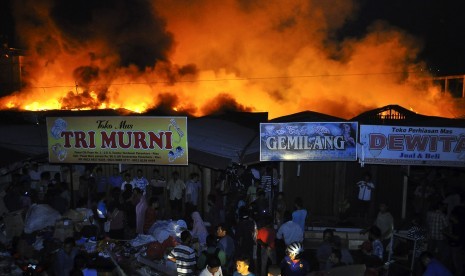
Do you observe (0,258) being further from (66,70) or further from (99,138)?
(66,70)

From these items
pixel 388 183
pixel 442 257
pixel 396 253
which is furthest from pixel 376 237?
pixel 388 183

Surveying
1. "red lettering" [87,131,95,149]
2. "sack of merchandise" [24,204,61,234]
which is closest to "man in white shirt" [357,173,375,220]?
"red lettering" [87,131,95,149]

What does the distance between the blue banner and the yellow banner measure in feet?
7.79

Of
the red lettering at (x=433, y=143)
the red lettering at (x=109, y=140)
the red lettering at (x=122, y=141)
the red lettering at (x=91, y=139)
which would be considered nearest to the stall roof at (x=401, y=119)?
the red lettering at (x=433, y=143)

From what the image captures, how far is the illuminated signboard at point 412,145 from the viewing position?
1099 centimetres

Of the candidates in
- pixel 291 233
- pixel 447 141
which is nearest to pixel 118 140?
pixel 291 233

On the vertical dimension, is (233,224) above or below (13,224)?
above

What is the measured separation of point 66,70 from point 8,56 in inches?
209

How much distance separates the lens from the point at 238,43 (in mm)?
32500

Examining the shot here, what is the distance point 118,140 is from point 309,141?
539 cm

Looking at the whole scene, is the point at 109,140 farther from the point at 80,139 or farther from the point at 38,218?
the point at 38,218

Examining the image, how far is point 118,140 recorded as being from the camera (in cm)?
1165

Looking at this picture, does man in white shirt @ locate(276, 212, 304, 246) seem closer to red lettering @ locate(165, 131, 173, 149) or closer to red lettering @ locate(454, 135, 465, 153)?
red lettering @ locate(165, 131, 173, 149)

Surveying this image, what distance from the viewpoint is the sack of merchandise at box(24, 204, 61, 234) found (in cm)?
1114
